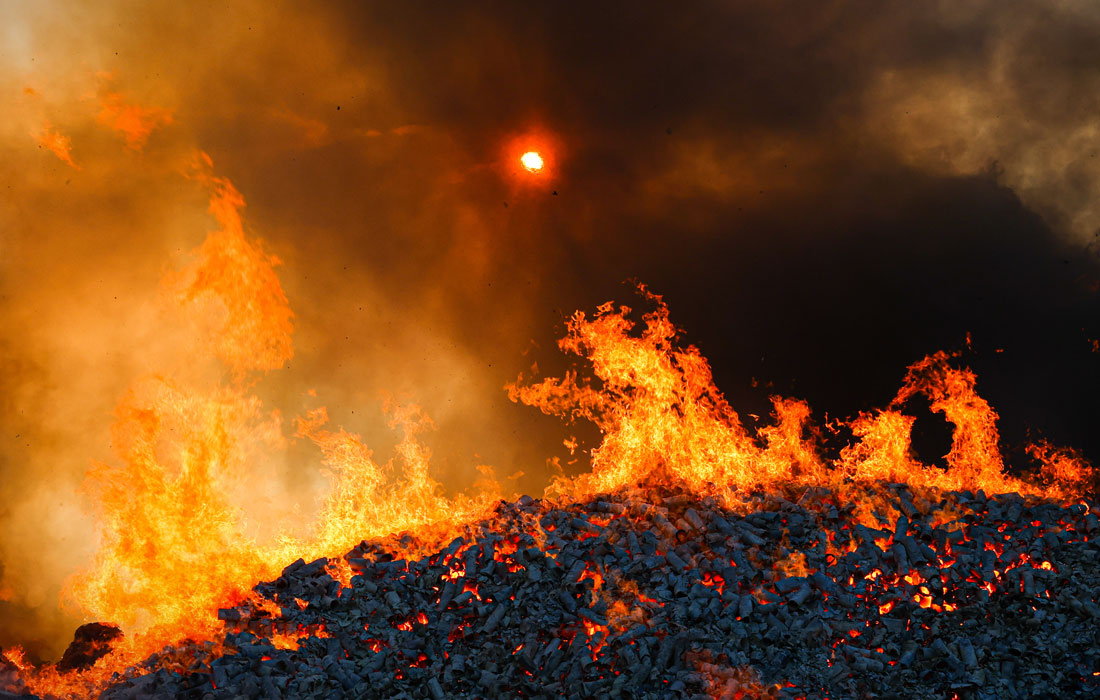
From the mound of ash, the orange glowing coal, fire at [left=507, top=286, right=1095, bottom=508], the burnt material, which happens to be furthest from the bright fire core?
the burnt material

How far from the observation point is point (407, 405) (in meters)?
18.0

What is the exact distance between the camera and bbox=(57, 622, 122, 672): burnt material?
11758 millimetres

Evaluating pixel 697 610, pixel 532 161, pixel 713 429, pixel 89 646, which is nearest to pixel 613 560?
pixel 697 610

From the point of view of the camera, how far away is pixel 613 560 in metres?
11.4

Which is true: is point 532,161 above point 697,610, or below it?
above

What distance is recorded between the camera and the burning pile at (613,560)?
9.44m

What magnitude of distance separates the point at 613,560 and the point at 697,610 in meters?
1.64

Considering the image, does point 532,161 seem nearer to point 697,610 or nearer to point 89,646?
point 697,610

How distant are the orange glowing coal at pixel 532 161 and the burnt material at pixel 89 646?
39.5 feet

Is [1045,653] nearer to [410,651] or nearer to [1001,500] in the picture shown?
[1001,500]

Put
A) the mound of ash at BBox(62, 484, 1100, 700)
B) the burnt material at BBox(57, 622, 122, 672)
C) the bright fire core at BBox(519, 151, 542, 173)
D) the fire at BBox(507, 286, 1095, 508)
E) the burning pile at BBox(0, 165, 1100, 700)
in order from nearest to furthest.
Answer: the mound of ash at BBox(62, 484, 1100, 700) < the burning pile at BBox(0, 165, 1100, 700) < the burnt material at BBox(57, 622, 122, 672) < the fire at BBox(507, 286, 1095, 508) < the bright fire core at BBox(519, 151, 542, 173)

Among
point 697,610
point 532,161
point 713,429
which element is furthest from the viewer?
point 532,161

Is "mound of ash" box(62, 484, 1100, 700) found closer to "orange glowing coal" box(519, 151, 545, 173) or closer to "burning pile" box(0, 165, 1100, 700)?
"burning pile" box(0, 165, 1100, 700)

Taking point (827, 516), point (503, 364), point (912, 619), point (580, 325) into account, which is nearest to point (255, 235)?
point (503, 364)
